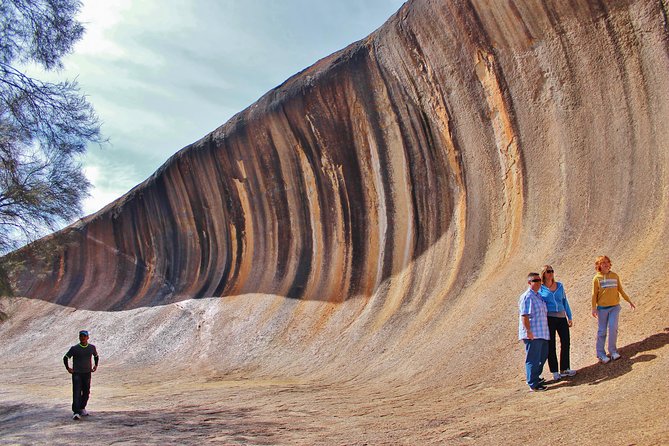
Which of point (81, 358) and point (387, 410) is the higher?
point (81, 358)

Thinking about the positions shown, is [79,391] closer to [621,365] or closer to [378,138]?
[621,365]

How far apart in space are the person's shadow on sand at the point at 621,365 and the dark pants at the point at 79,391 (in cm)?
525

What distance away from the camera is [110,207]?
75.9ft

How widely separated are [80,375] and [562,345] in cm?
540

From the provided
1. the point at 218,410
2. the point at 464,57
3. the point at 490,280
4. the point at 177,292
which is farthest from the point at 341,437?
the point at 177,292

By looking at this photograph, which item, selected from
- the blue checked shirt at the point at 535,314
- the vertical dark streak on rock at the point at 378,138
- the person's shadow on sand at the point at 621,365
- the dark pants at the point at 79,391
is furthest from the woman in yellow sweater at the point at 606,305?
the vertical dark streak on rock at the point at 378,138

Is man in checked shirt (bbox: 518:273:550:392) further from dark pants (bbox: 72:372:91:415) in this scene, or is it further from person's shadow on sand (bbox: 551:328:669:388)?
dark pants (bbox: 72:372:91:415)

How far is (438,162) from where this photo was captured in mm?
12336

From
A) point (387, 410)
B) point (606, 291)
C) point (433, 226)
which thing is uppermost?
point (433, 226)

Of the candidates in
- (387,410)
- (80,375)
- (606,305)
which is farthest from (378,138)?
(606,305)

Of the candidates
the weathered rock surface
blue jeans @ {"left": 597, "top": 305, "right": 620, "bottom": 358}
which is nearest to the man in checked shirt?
the weathered rock surface

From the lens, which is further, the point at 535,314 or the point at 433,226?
the point at 433,226

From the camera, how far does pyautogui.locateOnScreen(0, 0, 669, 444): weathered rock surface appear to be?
675 centimetres

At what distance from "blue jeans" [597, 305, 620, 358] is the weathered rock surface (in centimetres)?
20
